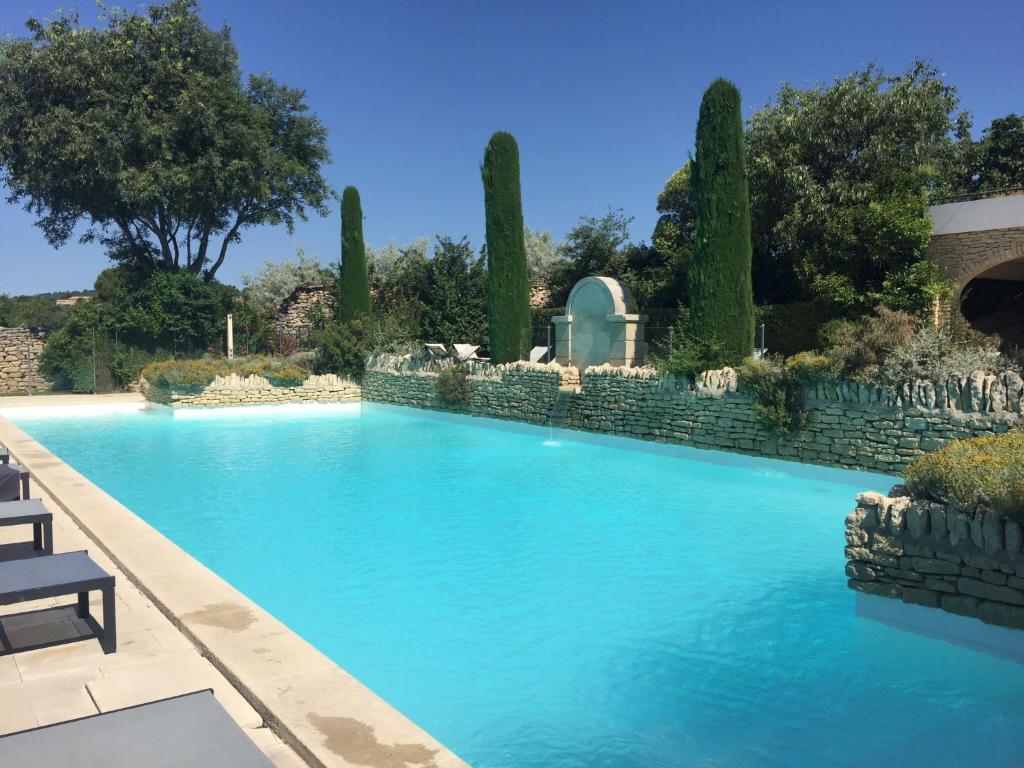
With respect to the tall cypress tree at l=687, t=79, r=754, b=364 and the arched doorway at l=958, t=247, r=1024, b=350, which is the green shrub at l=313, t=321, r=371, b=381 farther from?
the arched doorway at l=958, t=247, r=1024, b=350

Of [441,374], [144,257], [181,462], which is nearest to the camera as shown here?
[181,462]

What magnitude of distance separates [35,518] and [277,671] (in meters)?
2.72

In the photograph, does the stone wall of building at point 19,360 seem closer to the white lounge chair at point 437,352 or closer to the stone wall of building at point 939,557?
the white lounge chair at point 437,352

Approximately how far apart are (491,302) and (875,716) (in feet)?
51.5

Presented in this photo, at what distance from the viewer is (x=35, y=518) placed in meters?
5.25

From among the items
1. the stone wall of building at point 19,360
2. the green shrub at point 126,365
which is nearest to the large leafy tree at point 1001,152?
the green shrub at point 126,365

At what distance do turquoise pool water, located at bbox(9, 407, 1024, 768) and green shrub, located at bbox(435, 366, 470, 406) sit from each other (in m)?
6.19

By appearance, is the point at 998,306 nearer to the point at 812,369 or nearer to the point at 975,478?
the point at 812,369

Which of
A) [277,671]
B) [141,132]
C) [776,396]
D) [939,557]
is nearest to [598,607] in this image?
[939,557]

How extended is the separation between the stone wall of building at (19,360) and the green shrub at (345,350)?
969cm

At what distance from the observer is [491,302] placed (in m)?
19.2

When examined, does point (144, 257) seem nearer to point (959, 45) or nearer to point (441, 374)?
point (441, 374)

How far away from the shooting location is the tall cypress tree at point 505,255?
1903 centimetres

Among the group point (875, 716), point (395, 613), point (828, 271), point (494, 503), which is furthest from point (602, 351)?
point (875, 716)
